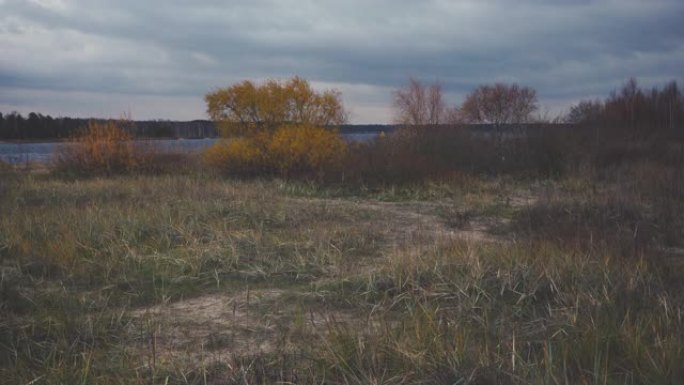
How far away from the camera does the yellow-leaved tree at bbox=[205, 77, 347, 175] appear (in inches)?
696

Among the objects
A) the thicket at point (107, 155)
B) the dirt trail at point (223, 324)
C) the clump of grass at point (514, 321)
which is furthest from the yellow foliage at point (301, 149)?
the clump of grass at point (514, 321)

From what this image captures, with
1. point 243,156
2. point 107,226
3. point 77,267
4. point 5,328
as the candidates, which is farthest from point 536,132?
point 5,328

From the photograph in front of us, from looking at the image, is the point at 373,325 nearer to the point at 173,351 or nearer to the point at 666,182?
the point at 173,351

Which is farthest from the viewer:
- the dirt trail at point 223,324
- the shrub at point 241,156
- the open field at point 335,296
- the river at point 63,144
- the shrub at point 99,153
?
the river at point 63,144

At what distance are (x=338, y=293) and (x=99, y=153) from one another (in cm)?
1609

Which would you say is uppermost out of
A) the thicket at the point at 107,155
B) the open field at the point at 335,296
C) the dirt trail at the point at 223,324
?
the thicket at the point at 107,155

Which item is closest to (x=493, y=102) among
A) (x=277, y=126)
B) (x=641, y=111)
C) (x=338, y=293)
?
(x=641, y=111)

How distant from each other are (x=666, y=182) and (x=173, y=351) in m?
12.6

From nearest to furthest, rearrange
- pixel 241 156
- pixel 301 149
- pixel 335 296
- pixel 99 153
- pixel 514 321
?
pixel 514 321
pixel 335 296
pixel 301 149
pixel 241 156
pixel 99 153

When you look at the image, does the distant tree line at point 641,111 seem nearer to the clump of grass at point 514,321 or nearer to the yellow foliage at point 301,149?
the yellow foliage at point 301,149

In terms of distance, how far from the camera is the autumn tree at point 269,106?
1777 centimetres

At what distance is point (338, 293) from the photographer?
578 centimetres

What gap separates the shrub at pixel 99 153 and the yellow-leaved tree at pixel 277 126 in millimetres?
3791

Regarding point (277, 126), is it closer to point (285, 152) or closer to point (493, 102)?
point (285, 152)
